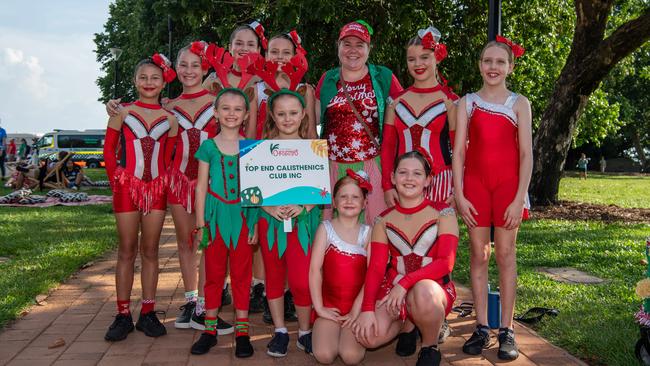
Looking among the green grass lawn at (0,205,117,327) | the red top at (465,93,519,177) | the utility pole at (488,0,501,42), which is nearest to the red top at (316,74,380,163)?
the red top at (465,93,519,177)

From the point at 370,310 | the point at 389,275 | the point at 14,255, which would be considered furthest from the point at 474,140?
the point at 14,255

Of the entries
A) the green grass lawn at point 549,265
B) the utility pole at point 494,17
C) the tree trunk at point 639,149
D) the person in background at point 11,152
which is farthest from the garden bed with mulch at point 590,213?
the tree trunk at point 639,149

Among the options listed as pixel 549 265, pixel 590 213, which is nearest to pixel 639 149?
pixel 590 213

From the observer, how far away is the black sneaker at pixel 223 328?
449 cm

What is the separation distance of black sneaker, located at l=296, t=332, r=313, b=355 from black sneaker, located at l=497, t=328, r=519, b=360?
1.27 meters

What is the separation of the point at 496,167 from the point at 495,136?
8.4 inches

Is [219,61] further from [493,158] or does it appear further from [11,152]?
[11,152]

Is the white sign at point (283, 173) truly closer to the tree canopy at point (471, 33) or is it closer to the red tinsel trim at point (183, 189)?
the red tinsel trim at point (183, 189)

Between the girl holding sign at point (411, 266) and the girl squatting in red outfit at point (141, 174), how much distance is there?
1.63m

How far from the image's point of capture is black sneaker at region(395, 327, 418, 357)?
4.11 meters

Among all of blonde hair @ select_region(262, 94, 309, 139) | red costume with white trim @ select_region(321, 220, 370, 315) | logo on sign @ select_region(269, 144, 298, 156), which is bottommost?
red costume with white trim @ select_region(321, 220, 370, 315)

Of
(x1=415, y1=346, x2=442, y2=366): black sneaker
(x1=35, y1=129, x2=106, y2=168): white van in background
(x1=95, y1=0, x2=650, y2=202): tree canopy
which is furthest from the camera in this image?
(x1=35, y1=129, x2=106, y2=168): white van in background

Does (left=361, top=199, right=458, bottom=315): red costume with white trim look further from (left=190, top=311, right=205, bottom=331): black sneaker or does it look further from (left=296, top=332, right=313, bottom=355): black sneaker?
(left=190, top=311, right=205, bottom=331): black sneaker

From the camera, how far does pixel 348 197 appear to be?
4.08 m
